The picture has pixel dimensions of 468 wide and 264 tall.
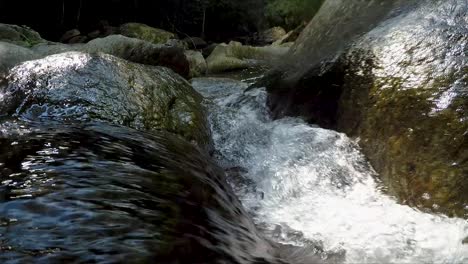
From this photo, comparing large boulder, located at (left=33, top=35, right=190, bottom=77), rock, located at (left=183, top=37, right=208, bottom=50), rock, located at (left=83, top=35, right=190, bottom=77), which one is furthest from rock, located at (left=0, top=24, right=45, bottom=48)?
rock, located at (left=183, top=37, right=208, bottom=50)


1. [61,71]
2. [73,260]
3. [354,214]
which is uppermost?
[61,71]

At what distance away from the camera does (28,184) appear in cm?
197

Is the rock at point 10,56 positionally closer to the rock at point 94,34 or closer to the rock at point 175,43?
the rock at point 175,43

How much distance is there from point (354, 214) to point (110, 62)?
248 centimetres

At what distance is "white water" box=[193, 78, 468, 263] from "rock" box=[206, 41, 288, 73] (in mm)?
6432

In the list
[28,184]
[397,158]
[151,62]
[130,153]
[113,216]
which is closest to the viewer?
[113,216]

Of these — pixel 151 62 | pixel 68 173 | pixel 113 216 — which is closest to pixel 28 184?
pixel 68 173

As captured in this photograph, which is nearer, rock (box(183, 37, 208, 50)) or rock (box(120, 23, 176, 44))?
rock (box(120, 23, 176, 44))

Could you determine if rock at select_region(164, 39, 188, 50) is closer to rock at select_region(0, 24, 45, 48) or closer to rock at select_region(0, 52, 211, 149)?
rock at select_region(0, 24, 45, 48)

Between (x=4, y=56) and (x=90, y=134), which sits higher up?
(x=4, y=56)

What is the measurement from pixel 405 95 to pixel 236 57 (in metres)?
8.92

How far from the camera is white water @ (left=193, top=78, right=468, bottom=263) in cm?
254

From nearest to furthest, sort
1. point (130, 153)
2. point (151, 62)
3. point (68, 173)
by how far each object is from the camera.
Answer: point (68, 173)
point (130, 153)
point (151, 62)

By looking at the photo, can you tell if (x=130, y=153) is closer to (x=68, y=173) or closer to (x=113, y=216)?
(x=68, y=173)
